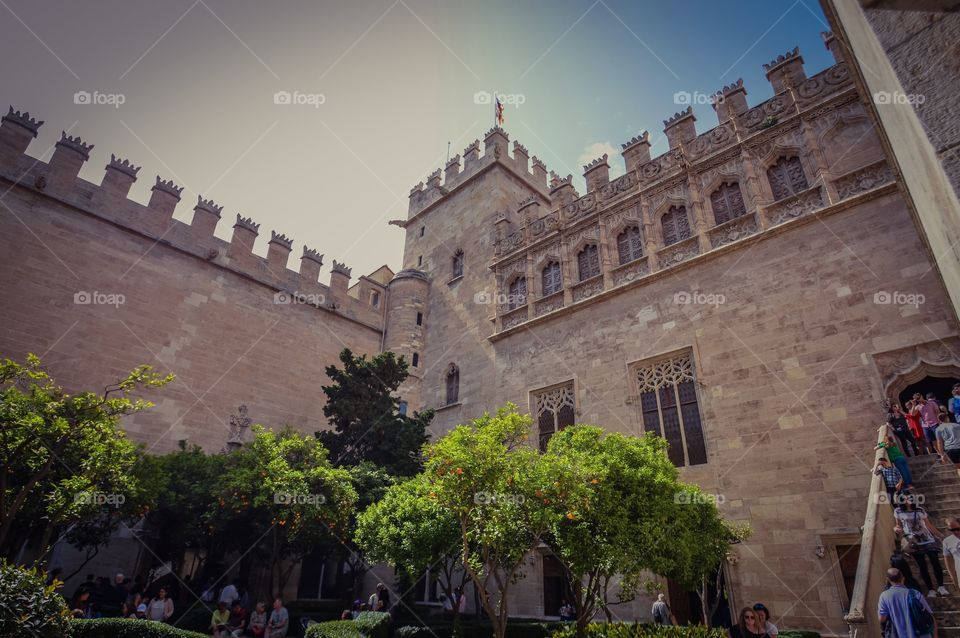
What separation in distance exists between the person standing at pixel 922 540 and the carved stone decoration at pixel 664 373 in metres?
5.50

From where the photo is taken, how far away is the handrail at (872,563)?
5.34 meters

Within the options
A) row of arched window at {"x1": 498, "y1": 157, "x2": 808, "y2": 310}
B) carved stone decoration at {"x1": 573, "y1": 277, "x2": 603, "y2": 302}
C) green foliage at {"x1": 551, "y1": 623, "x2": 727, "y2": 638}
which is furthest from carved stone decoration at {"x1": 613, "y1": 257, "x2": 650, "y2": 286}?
green foliage at {"x1": 551, "y1": 623, "x2": 727, "y2": 638}

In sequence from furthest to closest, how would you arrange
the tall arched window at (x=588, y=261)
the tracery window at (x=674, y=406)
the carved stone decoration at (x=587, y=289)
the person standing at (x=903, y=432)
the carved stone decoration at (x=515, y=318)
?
the carved stone decoration at (x=515, y=318) → the tall arched window at (x=588, y=261) → the carved stone decoration at (x=587, y=289) → the tracery window at (x=674, y=406) → the person standing at (x=903, y=432)

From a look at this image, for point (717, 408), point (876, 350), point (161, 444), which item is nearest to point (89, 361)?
point (161, 444)

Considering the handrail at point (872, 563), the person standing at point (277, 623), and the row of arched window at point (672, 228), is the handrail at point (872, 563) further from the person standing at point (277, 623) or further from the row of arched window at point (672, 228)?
the person standing at point (277, 623)

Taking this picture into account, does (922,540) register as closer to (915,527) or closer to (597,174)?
(915,527)

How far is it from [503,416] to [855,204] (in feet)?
28.6

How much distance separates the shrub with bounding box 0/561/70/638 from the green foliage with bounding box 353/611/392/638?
4.96 m

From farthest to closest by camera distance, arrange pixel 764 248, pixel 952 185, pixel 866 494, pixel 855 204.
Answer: pixel 764 248 < pixel 855 204 < pixel 866 494 < pixel 952 185

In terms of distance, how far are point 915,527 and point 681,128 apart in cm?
1177

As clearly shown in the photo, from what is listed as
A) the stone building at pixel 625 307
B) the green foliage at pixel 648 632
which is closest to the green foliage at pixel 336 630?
the green foliage at pixel 648 632

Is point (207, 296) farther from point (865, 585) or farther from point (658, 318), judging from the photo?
point (865, 585)

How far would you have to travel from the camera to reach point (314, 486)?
1259cm

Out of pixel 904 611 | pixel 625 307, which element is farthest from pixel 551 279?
pixel 904 611
